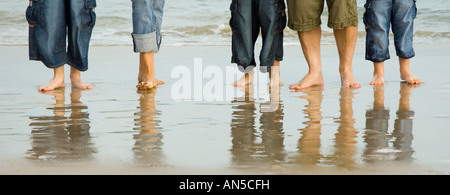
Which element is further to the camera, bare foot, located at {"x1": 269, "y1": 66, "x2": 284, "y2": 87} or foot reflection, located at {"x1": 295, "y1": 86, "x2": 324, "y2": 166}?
bare foot, located at {"x1": 269, "y1": 66, "x2": 284, "y2": 87}

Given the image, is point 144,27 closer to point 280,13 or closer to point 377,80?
point 280,13

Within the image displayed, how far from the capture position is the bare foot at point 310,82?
455 cm

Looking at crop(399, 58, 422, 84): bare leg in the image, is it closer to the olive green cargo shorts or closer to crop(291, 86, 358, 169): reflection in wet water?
the olive green cargo shorts

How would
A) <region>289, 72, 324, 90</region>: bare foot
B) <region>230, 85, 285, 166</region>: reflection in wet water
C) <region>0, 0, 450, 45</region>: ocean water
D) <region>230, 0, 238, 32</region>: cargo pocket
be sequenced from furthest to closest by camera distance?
<region>0, 0, 450, 45</region>: ocean water
<region>230, 0, 238, 32</region>: cargo pocket
<region>289, 72, 324, 90</region>: bare foot
<region>230, 85, 285, 166</region>: reflection in wet water

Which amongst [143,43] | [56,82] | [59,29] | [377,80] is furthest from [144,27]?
[377,80]

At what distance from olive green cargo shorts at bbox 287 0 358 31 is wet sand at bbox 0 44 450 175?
17.6 inches

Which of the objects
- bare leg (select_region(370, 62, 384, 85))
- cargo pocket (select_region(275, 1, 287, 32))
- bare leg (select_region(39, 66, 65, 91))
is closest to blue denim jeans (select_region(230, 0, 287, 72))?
cargo pocket (select_region(275, 1, 287, 32))

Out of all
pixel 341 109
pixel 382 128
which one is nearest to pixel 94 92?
pixel 341 109

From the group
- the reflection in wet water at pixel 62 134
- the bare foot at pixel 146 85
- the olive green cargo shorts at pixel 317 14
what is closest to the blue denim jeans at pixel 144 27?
the bare foot at pixel 146 85

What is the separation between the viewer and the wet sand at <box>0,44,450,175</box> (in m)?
2.49

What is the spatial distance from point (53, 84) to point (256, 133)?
2.00 metres
